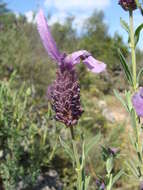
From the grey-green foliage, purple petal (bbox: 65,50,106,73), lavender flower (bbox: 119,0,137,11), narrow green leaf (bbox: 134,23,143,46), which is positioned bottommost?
the grey-green foliage

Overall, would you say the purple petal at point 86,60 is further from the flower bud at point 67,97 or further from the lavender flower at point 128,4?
the lavender flower at point 128,4

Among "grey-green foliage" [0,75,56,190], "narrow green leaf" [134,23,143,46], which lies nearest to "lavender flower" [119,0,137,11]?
"narrow green leaf" [134,23,143,46]

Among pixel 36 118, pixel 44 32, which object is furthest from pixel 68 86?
pixel 36 118

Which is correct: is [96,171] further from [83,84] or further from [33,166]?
[83,84]

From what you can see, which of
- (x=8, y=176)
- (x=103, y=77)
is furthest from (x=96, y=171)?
(x=103, y=77)

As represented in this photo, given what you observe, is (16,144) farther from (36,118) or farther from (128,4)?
(128,4)

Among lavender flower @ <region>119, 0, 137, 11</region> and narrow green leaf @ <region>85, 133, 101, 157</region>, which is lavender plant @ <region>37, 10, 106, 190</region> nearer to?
narrow green leaf @ <region>85, 133, 101, 157</region>

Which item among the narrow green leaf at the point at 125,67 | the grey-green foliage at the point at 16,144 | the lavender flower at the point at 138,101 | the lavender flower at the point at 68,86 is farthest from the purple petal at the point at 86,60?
the grey-green foliage at the point at 16,144
